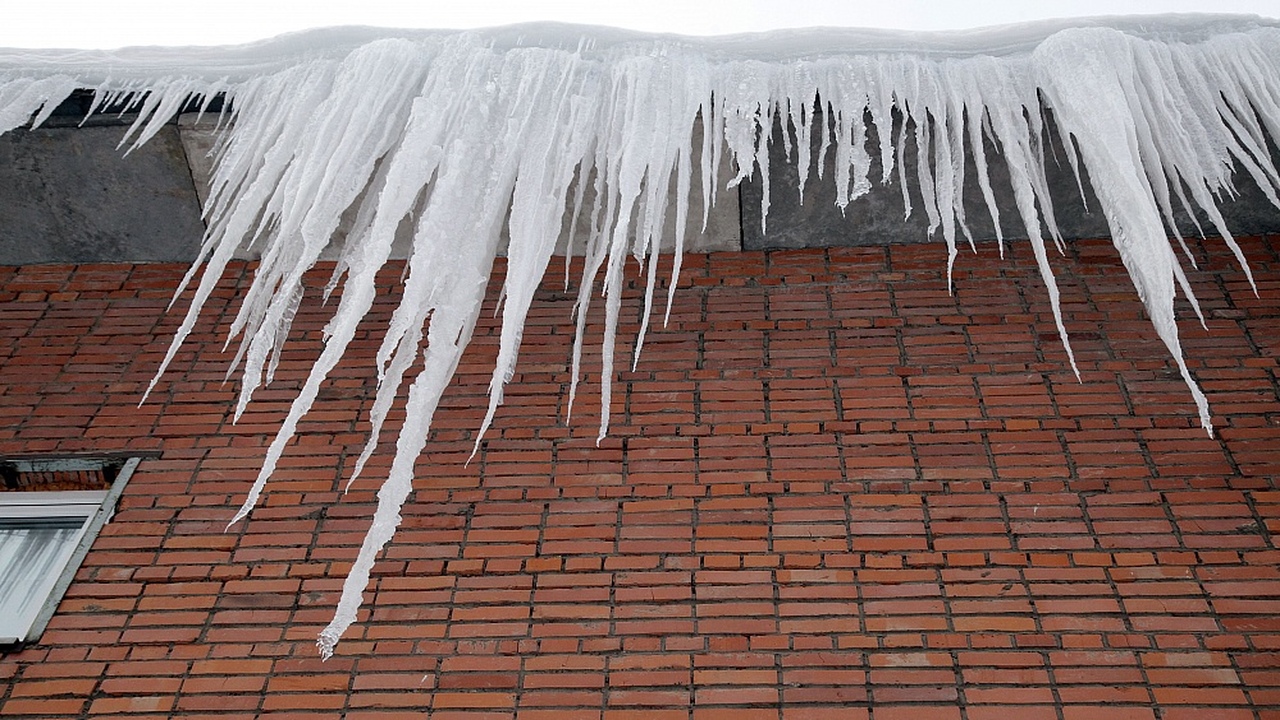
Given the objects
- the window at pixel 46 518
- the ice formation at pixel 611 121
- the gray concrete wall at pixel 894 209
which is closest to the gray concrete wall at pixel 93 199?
the ice formation at pixel 611 121

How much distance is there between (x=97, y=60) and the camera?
163 inches

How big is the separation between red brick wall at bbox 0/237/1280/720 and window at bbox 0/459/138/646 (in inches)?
3.1

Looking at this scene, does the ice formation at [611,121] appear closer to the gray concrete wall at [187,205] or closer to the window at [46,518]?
the gray concrete wall at [187,205]

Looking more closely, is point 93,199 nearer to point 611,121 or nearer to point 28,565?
point 28,565

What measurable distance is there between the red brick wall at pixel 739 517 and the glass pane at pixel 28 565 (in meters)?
0.20

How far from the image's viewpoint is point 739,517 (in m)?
3.43

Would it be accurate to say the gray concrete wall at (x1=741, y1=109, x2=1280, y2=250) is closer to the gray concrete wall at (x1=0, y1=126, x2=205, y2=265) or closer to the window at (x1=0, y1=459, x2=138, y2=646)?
the gray concrete wall at (x1=0, y1=126, x2=205, y2=265)

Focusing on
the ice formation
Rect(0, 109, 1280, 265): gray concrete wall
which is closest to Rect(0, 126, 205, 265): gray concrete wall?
Rect(0, 109, 1280, 265): gray concrete wall

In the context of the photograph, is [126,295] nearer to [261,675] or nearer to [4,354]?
[4,354]

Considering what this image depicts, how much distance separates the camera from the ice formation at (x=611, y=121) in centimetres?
349

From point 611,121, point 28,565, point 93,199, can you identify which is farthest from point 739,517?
point 93,199

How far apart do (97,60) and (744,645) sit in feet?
9.94

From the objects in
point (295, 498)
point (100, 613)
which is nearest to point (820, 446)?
point (295, 498)

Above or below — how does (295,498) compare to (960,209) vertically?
below
